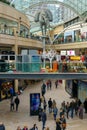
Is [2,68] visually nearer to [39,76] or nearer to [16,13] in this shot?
[39,76]

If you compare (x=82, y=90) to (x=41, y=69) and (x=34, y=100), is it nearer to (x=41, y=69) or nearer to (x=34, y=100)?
(x=34, y=100)

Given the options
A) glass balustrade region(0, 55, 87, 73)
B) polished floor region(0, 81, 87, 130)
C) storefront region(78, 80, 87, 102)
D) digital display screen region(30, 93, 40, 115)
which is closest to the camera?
polished floor region(0, 81, 87, 130)

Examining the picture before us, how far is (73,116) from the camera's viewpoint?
31219 millimetres

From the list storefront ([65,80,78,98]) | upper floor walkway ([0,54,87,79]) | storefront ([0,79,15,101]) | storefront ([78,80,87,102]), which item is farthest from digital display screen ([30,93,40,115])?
storefront ([65,80,78,98])

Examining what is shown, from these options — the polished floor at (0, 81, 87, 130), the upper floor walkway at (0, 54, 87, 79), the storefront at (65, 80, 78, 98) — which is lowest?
the polished floor at (0, 81, 87, 130)

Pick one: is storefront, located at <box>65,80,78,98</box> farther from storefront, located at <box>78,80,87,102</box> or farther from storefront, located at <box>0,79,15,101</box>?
storefront, located at <box>0,79,15,101</box>

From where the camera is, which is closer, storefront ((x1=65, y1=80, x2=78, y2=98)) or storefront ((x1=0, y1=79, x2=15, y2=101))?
storefront ((x1=0, y1=79, x2=15, y2=101))

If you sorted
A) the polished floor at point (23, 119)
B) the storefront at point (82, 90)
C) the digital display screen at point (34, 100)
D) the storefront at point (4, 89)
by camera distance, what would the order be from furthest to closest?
the storefront at point (4, 89) < the storefront at point (82, 90) < the digital display screen at point (34, 100) < the polished floor at point (23, 119)

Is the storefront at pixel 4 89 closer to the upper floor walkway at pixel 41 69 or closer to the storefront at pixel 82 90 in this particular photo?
the storefront at pixel 82 90

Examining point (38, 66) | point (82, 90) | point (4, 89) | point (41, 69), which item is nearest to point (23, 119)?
point (41, 69)

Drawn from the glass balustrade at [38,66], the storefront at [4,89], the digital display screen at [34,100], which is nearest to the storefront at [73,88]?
the storefront at [4,89]

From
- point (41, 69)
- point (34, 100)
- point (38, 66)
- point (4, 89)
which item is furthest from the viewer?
point (4, 89)

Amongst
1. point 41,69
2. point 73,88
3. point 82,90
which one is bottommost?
point 73,88

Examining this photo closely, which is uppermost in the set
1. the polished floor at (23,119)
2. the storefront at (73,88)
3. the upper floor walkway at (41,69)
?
the upper floor walkway at (41,69)
